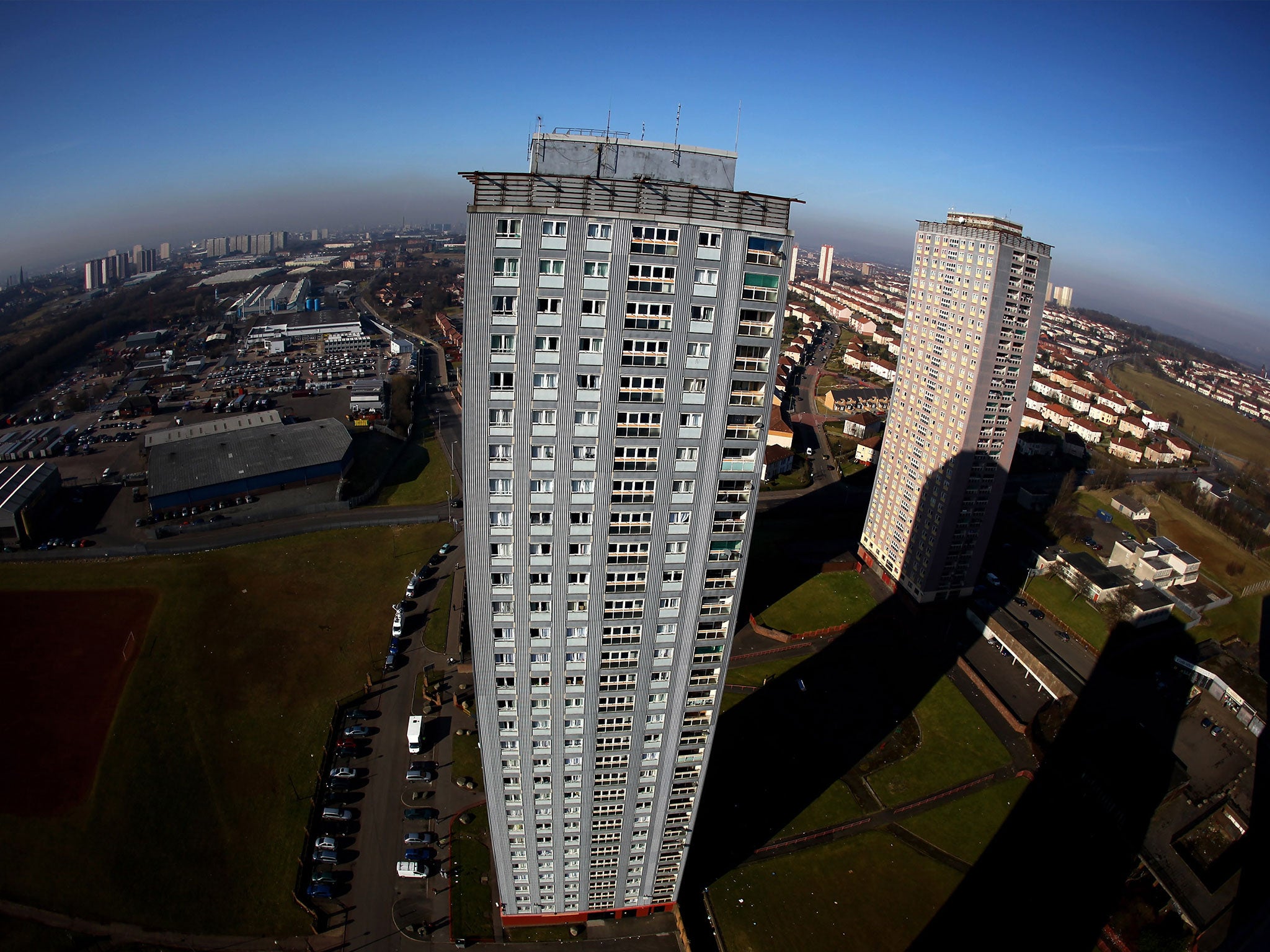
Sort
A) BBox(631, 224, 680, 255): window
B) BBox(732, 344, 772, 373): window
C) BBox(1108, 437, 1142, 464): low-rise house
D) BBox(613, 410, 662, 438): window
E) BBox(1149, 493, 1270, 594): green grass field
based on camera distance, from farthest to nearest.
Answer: BBox(1108, 437, 1142, 464): low-rise house → BBox(1149, 493, 1270, 594): green grass field → BBox(613, 410, 662, 438): window → BBox(732, 344, 772, 373): window → BBox(631, 224, 680, 255): window

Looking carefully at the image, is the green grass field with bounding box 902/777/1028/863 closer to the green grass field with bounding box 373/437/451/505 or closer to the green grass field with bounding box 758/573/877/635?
the green grass field with bounding box 758/573/877/635

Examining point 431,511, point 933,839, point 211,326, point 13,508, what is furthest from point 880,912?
point 211,326

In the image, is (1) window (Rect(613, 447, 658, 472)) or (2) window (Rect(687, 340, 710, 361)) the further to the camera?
(1) window (Rect(613, 447, 658, 472))

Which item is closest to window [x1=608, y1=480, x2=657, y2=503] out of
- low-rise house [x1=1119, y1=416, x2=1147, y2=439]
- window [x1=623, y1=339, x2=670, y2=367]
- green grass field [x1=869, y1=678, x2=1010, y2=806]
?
window [x1=623, y1=339, x2=670, y2=367]

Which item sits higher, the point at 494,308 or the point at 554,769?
the point at 494,308

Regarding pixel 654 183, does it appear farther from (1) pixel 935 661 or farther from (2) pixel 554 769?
(1) pixel 935 661

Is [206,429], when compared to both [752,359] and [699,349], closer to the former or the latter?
[699,349]

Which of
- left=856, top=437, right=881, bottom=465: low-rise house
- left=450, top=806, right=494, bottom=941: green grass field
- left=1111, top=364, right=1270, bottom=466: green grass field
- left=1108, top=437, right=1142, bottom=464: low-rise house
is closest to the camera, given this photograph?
left=450, top=806, right=494, bottom=941: green grass field
